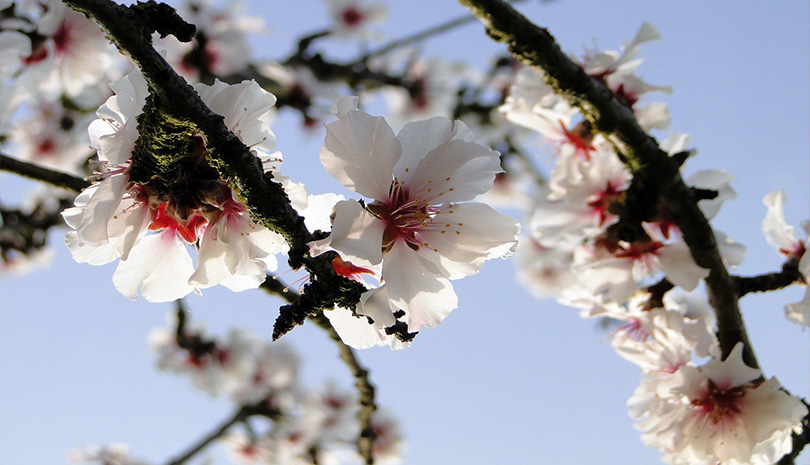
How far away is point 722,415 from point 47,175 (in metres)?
1.94

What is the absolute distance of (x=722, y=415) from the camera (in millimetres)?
1751

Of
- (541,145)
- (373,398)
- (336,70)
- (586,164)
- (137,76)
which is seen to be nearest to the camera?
(137,76)

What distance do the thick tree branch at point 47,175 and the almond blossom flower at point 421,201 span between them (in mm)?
783

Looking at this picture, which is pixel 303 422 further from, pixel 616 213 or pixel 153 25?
pixel 153 25

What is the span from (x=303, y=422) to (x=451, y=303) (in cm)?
549

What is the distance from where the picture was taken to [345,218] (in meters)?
0.91

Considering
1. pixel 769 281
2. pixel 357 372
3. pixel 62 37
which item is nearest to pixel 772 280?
pixel 769 281

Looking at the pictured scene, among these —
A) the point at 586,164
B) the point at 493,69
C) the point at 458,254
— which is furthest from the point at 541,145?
→ the point at 493,69

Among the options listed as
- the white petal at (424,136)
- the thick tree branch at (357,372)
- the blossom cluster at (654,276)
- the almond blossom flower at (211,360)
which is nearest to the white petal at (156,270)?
the thick tree branch at (357,372)

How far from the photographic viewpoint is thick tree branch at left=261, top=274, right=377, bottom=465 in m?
1.30

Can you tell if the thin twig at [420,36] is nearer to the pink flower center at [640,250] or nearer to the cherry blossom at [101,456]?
the pink flower center at [640,250]

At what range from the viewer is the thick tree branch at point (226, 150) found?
0.83 metres

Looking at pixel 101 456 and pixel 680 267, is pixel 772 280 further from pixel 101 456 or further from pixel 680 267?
pixel 101 456

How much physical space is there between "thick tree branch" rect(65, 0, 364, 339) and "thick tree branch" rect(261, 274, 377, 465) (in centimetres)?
14
